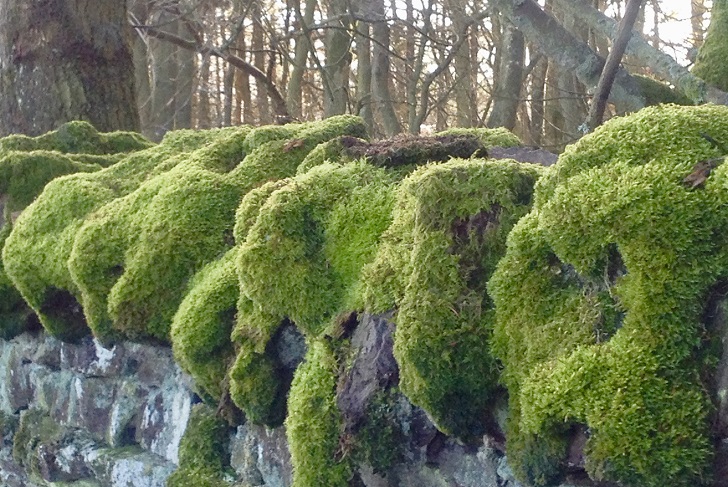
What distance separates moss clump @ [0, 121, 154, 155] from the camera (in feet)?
A: 15.9

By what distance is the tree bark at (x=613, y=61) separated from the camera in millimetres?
3691

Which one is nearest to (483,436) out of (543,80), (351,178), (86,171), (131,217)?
(351,178)

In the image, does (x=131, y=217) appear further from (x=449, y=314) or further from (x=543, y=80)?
(x=543, y=80)

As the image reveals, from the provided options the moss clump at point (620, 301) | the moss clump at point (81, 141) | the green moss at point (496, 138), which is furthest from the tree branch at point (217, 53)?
the moss clump at point (620, 301)

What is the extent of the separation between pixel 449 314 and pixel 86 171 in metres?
2.99

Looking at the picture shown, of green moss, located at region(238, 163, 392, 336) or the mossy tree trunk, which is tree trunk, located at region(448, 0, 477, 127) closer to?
the mossy tree trunk

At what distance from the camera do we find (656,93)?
454 cm

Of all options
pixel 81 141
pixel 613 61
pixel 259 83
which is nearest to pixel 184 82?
pixel 259 83

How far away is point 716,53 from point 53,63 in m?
4.25

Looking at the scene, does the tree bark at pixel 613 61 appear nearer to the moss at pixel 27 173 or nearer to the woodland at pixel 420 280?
the woodland at pixel 420 280

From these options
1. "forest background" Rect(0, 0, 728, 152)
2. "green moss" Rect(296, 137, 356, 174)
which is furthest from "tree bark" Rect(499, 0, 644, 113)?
"green moss" Rect(296, 137, 356, 174)

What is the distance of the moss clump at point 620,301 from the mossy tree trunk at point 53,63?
4614mm

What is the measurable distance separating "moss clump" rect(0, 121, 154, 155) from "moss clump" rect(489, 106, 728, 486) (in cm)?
363

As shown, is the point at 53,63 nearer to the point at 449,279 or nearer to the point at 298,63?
the point at 449,279
